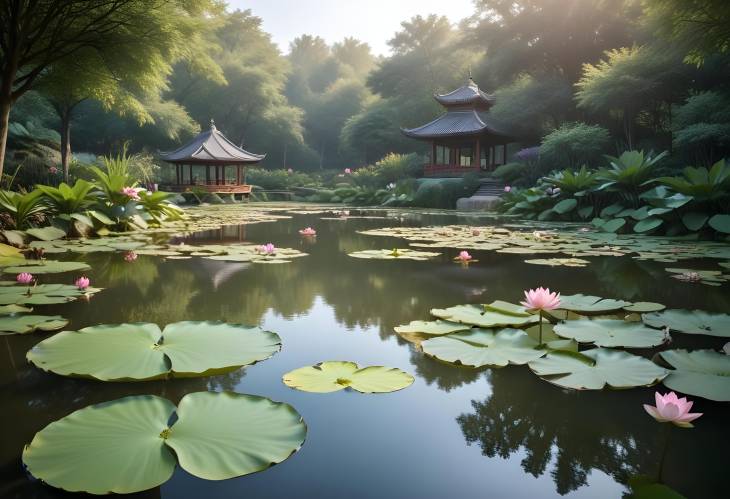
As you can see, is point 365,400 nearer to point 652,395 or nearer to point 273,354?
point 273,354

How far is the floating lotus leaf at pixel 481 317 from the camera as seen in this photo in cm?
183

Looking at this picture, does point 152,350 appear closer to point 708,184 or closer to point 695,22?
point 708,184

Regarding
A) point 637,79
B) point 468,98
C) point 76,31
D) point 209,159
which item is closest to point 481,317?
point 76,31

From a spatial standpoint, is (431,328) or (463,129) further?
(463,129)

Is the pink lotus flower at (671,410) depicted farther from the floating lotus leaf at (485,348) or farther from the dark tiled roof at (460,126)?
the dark tiled roof at (460,126)

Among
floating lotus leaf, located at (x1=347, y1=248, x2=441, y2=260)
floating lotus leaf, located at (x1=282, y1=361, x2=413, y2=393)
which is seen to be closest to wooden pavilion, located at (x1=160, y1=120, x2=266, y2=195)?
floating lotus leaf, located at (x1=347, y1=248, x2=441, y2=260)

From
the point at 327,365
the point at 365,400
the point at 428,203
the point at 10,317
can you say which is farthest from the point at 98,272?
the point at 428,203

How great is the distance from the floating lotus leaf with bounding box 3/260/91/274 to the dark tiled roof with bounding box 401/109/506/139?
1650cm

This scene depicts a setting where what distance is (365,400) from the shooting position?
4.18ft

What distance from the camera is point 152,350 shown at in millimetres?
1462

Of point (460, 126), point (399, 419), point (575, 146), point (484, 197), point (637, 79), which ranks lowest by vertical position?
point (399, 419)

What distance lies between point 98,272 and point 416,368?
248cm

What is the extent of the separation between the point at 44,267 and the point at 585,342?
124 inches

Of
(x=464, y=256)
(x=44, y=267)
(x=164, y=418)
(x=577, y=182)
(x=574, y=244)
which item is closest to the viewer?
(x=164, y=418)
